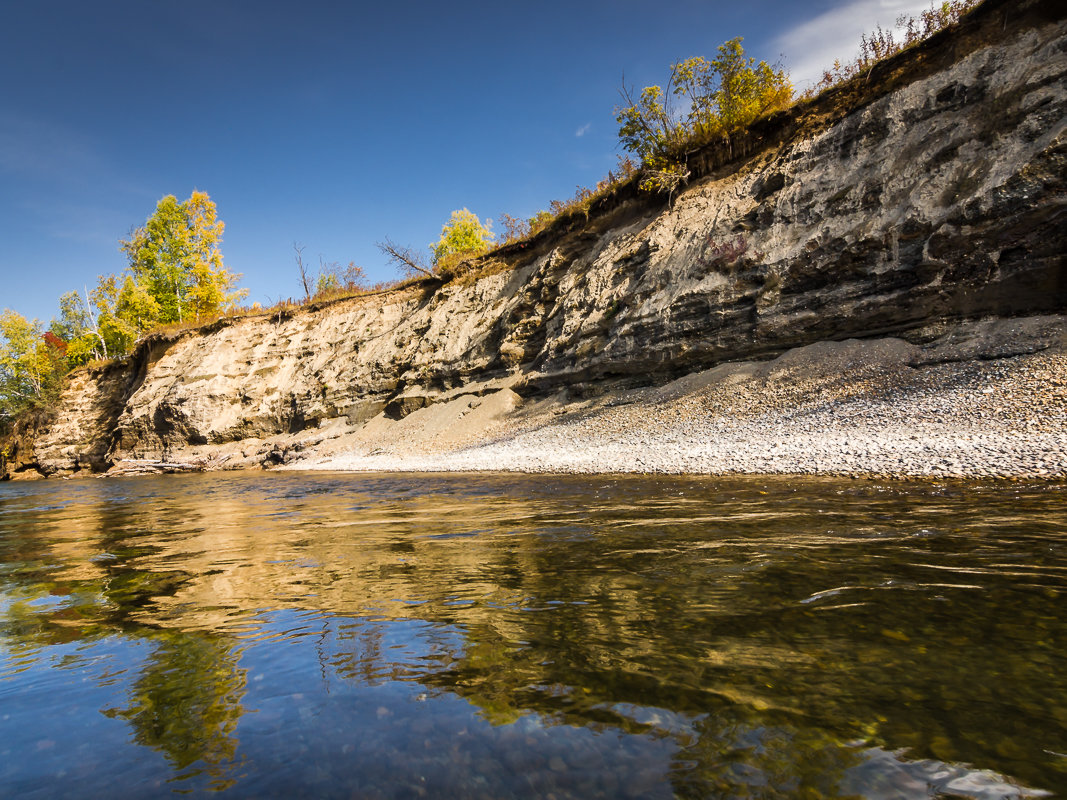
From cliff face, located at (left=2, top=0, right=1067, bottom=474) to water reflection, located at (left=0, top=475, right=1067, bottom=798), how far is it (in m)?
10.1

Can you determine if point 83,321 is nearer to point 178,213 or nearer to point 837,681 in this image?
point 178,213

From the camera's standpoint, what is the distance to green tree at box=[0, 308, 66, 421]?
4172 cm

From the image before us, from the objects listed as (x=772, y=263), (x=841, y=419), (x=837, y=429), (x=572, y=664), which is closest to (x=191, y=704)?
(x=572, y=664)

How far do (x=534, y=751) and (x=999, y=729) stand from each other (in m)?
1.58

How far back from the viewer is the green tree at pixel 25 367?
137ft

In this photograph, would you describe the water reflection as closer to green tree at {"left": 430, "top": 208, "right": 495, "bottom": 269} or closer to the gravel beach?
the gravel beach

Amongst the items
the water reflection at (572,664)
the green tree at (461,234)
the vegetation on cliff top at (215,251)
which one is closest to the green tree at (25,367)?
the vegetation on cliff top at (215,251)

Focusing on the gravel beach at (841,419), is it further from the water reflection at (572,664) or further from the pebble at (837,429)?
the water reflection at (572,664)

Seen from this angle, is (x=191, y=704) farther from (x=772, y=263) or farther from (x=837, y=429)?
(x=772, y=263)

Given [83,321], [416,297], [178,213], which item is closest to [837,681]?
[416,297]

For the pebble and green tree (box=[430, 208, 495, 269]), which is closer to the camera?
the pebble

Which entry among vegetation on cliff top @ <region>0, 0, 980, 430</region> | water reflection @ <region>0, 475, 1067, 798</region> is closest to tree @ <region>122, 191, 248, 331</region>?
vegetation on cliff top @ <region>0, 0, 980, 430</region>

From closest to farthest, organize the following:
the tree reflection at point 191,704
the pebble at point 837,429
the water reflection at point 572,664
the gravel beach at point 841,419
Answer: the water reflection at point 572,664 < the tree reflection at point 191,704 < the pebble at point 837,429 < the gravel beach at point 841,419

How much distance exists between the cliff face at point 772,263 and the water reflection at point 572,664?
10.1 m
